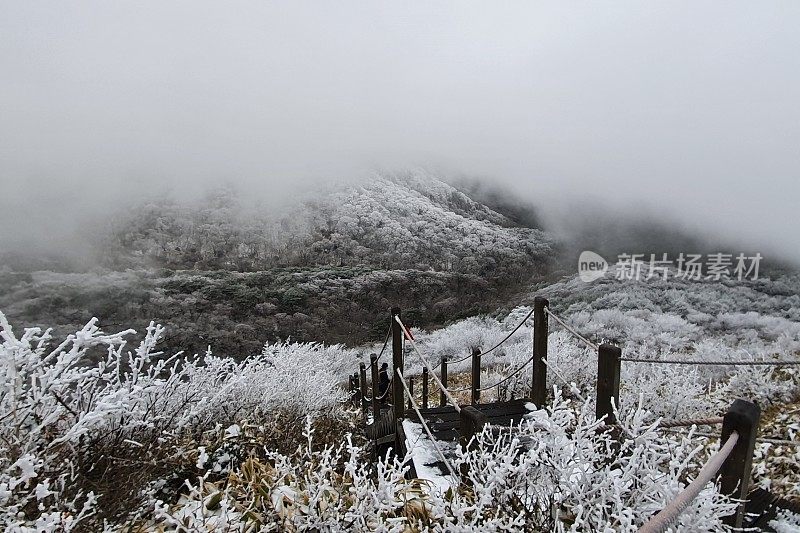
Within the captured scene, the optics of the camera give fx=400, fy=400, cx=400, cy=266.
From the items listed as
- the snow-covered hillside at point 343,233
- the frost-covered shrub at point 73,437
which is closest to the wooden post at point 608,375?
the frost-covered shrub at point 73,437

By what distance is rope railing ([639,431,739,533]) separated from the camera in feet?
3.97

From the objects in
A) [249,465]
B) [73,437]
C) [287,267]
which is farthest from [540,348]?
[287,267]

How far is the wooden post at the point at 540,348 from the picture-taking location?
14.1 feet

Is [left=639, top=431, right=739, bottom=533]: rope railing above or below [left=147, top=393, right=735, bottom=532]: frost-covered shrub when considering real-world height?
above

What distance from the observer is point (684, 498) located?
4.36 feet

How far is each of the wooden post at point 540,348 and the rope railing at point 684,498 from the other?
99.1 inches

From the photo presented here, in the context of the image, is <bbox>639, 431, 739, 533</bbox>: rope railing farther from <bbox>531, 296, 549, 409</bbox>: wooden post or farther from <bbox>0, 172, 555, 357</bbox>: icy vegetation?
<bbox>0, 172, 555, 357</bbox>: icy vegetation

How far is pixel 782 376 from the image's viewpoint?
6.64m

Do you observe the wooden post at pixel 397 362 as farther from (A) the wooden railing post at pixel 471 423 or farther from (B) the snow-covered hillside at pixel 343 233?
(B) the snow-covered hillside at pixel 343 233

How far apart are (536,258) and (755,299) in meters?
15.2

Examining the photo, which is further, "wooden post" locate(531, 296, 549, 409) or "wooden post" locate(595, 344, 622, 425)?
"wooden post" locate(531, 296, 549, 409)

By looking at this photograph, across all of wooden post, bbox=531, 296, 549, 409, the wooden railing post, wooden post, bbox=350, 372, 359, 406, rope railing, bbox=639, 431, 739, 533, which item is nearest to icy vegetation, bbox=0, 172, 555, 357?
wooden post, bbox=350, 372, 359, 406

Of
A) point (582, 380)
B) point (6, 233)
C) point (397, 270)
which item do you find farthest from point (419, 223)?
point (6, 233)

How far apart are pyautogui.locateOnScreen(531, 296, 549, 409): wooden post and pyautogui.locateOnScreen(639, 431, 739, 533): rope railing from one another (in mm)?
2518
